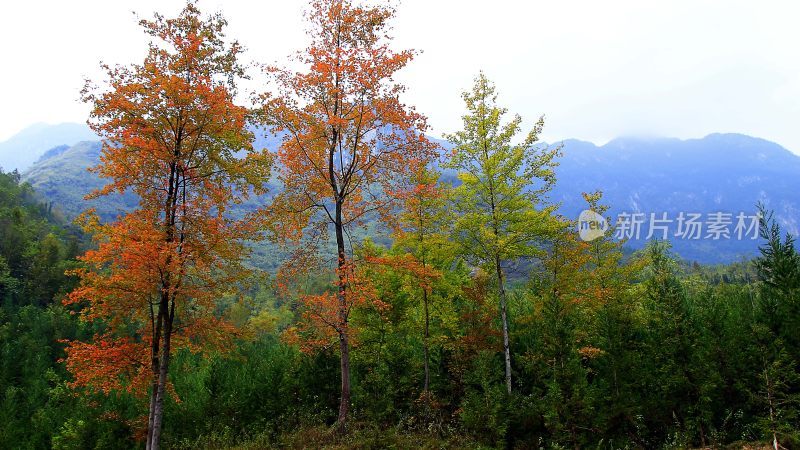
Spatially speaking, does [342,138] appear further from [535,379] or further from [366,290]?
[535,379]

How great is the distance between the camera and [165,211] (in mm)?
13094

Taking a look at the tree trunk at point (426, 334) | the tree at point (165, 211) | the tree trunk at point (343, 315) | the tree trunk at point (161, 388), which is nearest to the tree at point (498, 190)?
the tree trunk at point (426, 334)

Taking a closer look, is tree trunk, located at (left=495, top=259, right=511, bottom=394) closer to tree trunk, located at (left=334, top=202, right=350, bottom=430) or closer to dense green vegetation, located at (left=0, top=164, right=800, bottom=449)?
dense green vegetation, located at (left=0, top=164, right=800, bottom=449)

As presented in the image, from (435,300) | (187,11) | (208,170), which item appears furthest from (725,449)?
(187,11)

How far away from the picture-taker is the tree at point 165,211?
38.5ft

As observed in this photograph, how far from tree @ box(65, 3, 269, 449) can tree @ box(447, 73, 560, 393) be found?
7.90m

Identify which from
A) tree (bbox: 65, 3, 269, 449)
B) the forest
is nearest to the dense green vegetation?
the forest

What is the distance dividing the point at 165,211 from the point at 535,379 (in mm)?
15097

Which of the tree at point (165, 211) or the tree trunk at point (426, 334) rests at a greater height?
the tree at point (165, 211)

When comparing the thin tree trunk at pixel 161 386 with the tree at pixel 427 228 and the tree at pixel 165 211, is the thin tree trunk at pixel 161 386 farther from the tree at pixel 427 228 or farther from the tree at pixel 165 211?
the tree at pixel 427 228

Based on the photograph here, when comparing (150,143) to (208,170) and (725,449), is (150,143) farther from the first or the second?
(725,449)

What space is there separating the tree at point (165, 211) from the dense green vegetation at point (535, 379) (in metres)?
1.90

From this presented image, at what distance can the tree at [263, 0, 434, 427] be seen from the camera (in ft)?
44.8

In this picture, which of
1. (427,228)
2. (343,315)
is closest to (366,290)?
(343,315)
